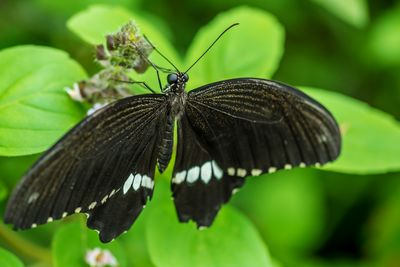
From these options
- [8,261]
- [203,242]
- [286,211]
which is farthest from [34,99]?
[286,211]

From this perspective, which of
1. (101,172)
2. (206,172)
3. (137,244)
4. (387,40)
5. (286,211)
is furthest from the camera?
(387,40)

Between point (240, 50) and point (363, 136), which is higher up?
point (240, 50)

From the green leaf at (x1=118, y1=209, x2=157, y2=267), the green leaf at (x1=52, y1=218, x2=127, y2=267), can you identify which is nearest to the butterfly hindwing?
the green leaf at (x1=52, y1=218, x2=127, y2=267)

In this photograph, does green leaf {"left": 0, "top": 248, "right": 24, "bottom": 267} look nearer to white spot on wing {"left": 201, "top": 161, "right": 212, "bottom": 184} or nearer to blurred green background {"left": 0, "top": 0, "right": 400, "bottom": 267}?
white spot on wing {"left": 201, "top": 161, "right": 212, "bottom": 184}

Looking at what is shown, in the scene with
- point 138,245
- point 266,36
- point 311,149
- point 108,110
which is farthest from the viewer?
point 138,245

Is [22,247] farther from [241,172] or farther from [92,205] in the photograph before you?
[241,172]

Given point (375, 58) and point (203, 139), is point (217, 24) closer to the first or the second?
point (203, 139)

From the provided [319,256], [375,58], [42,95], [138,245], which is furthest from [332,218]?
[42,95]

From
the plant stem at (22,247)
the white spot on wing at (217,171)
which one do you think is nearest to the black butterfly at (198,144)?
the white spot on wing at (217,171)
